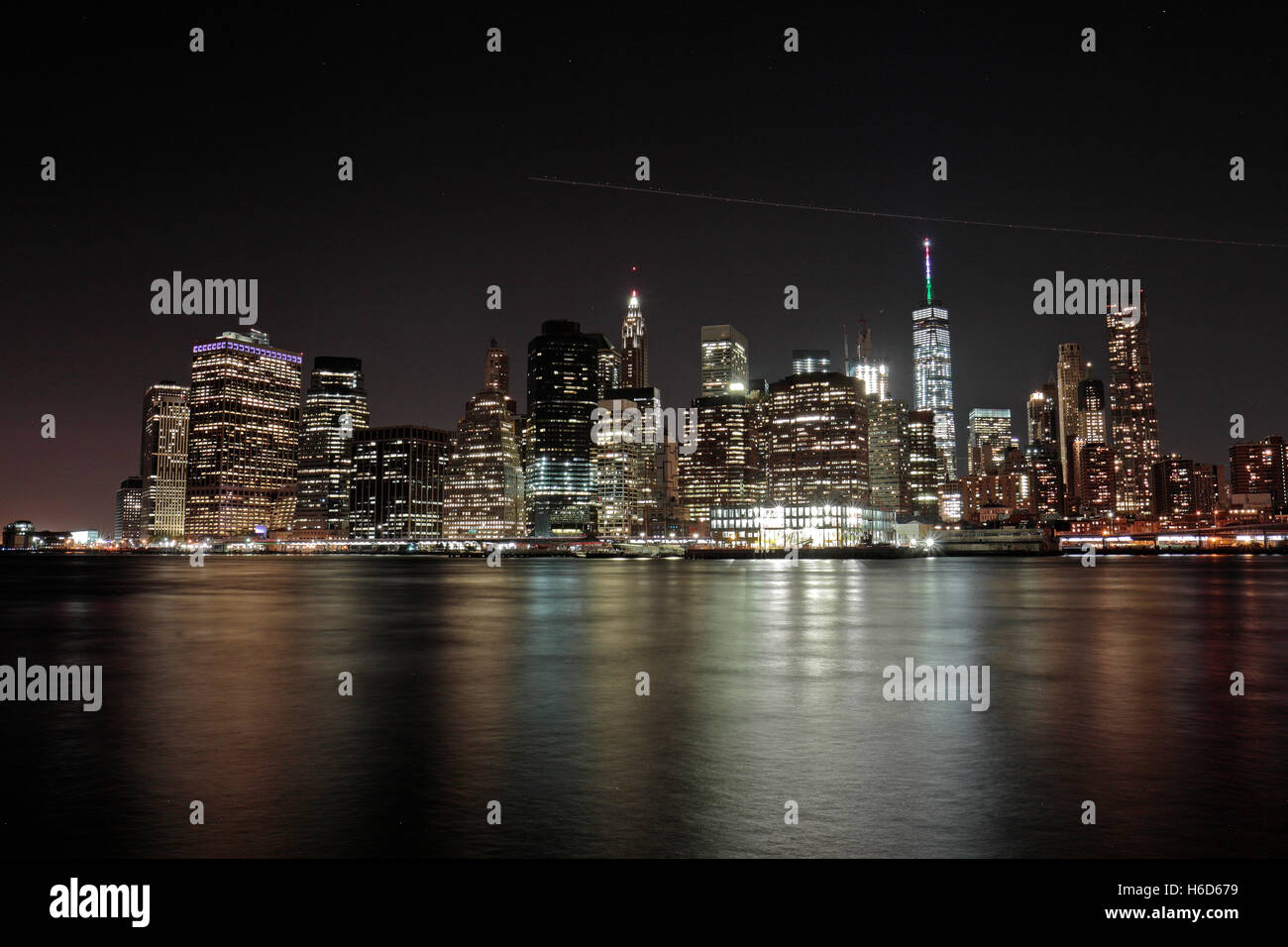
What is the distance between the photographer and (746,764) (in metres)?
15.1

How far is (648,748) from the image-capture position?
653 inches

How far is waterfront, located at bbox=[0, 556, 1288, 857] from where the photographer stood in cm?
1161

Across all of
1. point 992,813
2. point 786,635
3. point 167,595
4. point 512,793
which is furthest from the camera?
point 167,595

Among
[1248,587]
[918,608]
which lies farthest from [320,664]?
[1248,587]

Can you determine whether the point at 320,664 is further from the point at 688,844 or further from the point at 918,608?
the point at 918,608

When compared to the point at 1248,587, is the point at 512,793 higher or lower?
higher

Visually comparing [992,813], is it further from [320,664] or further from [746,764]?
[320,664]

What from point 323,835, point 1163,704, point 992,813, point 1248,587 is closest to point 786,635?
point 1163,704

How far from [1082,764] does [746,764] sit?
5.92 meters

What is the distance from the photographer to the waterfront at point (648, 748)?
1161 centimetres

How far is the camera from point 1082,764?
1540cm
